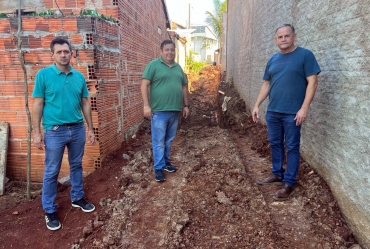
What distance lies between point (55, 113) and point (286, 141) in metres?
2.70

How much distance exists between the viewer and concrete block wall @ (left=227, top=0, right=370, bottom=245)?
95.1 inches

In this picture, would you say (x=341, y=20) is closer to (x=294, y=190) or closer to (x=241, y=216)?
(x=294, y=190)

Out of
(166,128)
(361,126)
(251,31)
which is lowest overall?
(166,128)

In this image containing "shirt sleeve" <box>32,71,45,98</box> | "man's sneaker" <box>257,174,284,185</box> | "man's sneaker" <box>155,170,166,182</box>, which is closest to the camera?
"shirt sleeve" <box>32,71,45,98</box>

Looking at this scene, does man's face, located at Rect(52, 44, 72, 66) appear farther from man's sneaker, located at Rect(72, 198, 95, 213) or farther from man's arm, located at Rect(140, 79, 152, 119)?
man's sneaker, located at Rect(72, 198, 95, 213)

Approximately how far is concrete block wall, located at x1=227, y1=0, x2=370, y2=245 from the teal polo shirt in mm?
2938

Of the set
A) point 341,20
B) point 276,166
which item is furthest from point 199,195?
point 341,20

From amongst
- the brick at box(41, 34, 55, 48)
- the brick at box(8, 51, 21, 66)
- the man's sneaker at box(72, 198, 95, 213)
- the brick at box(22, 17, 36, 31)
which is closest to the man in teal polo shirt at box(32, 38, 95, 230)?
the man's sneaker at box(72, 198, 95, 213)

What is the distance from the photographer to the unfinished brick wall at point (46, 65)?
4.05 metres

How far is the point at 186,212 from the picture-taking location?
Answer: 10.1ft

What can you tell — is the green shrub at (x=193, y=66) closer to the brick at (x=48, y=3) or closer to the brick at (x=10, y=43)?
the brick at (x=48, y=3)

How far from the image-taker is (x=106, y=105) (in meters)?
4.56

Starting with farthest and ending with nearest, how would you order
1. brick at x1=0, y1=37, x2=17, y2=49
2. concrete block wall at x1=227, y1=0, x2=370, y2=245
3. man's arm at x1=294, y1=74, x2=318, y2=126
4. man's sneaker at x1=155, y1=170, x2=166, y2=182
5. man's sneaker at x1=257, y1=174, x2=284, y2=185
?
brick at x1=0, y1=37, x2=17, y2=49
man's sneaker at x1=155, y1=170, x2=166, y2=182
man's sneaker at x1=257, y1=174, x2=284, y2=185
man's arm at x1=294, y1=74, x2=318, y2=126
concrete block wall at x1=227, y1=0, x2=370, y2=245

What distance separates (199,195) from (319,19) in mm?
2755
